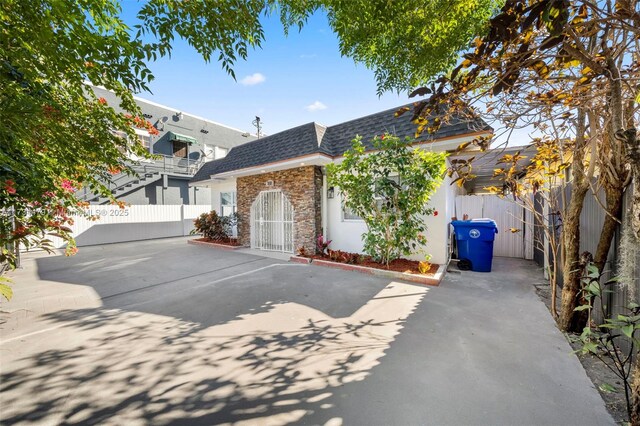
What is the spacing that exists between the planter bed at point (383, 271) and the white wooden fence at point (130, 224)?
1059cm

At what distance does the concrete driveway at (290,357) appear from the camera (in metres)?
2.00

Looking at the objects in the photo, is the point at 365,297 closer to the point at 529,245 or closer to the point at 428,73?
the point at 428,73

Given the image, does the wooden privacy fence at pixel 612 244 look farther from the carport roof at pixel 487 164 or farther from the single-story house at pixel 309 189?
the single-story house at pixel 309 189

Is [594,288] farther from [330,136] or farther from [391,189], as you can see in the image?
[330,136]

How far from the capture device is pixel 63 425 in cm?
187

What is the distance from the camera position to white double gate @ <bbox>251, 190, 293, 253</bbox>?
9171 mm

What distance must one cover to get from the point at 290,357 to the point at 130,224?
571 inches

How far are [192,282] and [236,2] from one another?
5.32 m

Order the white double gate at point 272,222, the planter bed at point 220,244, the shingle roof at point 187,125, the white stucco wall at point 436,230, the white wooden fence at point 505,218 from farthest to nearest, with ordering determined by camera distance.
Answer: the shingle roof at point 187,125
the planter bed at point 220,244
the white double gate at point 272,222
the white wooden fence at point 505,218
the white stucco wall at point 436,230

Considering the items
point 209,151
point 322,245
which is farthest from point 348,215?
point 209,151

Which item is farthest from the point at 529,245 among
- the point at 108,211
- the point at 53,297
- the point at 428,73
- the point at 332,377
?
the point at 108,211

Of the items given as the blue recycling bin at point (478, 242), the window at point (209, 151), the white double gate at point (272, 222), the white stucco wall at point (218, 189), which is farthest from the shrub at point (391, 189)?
the window at point (209, 151)

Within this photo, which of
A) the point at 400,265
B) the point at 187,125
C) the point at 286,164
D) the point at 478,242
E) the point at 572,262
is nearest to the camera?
the point at 572,262

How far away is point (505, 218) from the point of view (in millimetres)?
8281
